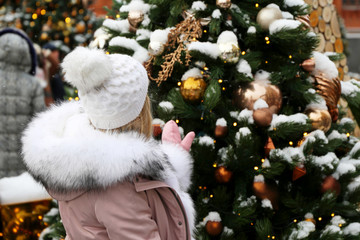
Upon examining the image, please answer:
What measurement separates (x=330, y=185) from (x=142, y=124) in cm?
115

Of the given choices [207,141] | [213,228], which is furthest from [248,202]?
[207,141]

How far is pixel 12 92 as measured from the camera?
4.23 metres

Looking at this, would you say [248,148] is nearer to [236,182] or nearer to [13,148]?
[236,182]

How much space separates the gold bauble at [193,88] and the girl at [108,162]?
2.11ft

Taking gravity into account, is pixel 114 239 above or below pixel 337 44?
above

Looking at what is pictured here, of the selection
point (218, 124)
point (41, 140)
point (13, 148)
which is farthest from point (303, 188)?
point (13, 148)

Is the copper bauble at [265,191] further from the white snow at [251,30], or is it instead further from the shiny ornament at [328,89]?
the white snow at [251,30]

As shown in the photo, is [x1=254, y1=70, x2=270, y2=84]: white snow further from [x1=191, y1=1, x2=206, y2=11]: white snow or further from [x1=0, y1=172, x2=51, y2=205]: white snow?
[x1=0, y1=172, x2=51, y2=205]: white snow

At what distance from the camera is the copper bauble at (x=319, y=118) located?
227 cm

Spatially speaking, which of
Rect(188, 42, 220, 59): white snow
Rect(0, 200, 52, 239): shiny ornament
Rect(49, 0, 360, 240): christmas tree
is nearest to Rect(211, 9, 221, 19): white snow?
Rect(49, 0, 360, 240): christmas tree

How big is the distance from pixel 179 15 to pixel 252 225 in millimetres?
1163

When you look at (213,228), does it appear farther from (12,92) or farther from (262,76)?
(12,92)

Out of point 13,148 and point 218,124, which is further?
point 13,148

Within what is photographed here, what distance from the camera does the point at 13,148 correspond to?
4242 mm
